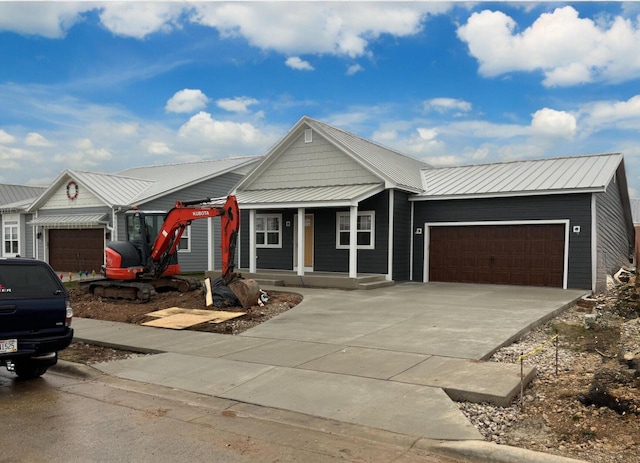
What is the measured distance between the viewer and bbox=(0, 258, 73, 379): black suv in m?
6.93

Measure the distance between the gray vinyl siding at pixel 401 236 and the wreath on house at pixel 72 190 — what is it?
16.6 meters

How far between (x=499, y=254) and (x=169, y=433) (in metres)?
15.6

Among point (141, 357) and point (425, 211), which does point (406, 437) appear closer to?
point (141, 357)

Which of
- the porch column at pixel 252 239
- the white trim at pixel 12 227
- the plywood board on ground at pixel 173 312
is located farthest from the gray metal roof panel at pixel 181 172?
the plywood board on ground at pixel 173 312

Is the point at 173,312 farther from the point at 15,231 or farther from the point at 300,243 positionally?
the point at 15,231

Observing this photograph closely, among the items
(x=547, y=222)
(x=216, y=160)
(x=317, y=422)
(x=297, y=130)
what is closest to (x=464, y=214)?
(x=547, y=222)

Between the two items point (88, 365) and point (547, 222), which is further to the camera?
point (547, 222)

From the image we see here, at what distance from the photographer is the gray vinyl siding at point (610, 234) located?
17.7 m

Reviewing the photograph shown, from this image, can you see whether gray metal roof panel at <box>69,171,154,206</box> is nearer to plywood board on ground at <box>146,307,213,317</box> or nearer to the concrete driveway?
the concrete driveway

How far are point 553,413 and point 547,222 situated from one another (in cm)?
1330

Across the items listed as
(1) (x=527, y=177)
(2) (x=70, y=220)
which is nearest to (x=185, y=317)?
(1) (x=527, y=177)

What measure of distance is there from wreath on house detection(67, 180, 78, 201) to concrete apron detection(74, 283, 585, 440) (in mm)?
15935

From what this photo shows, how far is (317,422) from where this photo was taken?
5.79m

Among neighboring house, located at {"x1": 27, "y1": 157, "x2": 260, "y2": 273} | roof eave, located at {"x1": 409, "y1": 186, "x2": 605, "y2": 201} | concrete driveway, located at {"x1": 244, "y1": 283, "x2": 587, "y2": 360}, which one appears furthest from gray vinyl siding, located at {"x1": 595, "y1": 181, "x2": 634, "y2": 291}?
neighboring house, located at {"x1": 27, "y1": 157, "x2": 260, "y2": 273}
